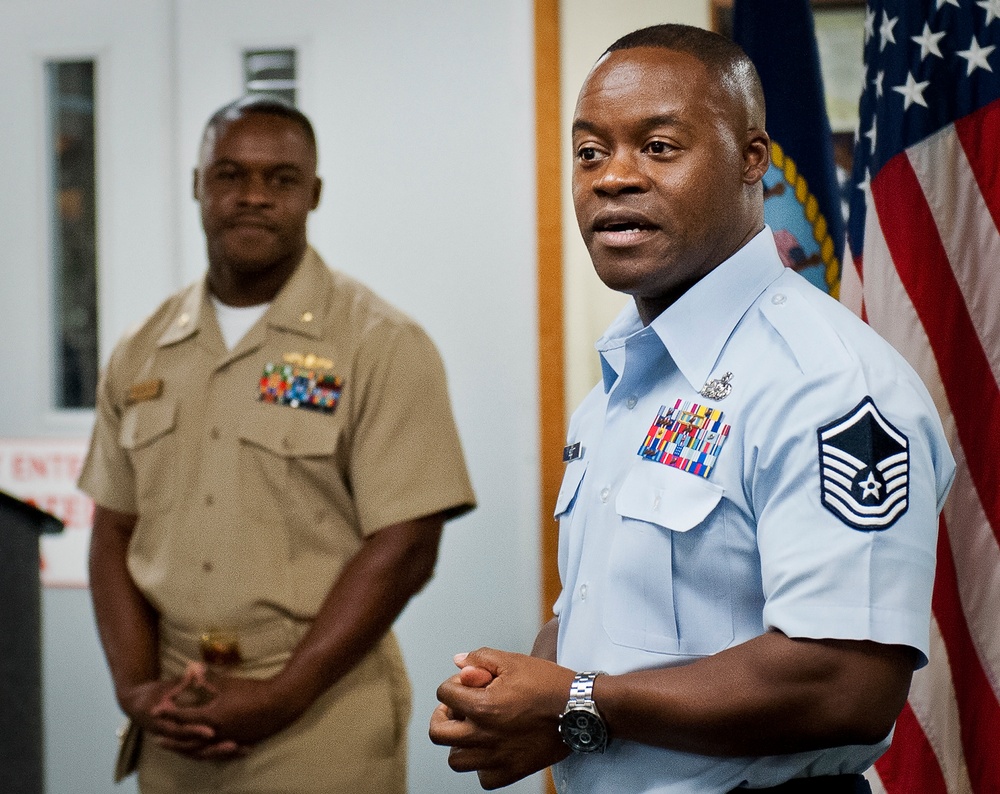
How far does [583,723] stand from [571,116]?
175 centimetres

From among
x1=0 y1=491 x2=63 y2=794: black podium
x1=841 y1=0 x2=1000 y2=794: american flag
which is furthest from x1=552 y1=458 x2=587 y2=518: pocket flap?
x1=0 y1=491 x2=63 y2=794: black podium

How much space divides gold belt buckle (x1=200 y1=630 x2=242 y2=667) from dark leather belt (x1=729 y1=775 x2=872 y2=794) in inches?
42.9

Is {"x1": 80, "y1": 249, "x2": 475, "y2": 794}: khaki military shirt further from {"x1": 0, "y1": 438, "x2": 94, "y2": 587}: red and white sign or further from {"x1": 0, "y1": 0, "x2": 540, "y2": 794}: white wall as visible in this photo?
{"x1": 0, "y1": 438, "x2": 94, "y2": 587}: red and white sign

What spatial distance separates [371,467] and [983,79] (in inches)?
43.2

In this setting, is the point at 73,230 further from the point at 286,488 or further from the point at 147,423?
the point at 286,488

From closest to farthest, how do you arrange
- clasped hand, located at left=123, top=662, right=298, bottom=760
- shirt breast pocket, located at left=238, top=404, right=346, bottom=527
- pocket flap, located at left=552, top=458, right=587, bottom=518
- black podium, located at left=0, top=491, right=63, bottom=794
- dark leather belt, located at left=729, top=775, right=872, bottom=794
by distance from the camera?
dark leather belt, located at left=729, top=775, right=872, bottom=794 < pocket flap, located at left=552, top=458, right=587, bottom=518 < black podium, located at left=0, top=491, right=63, bottom=794 < clasped hand, located at left=123, top=662, right=298, bottom=760 < shirt breast pocket, located at left=238, top=404, right=346, bottom=527

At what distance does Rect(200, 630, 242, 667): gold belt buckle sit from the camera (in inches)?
70.9

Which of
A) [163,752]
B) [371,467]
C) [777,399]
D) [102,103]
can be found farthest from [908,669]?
[102,103]

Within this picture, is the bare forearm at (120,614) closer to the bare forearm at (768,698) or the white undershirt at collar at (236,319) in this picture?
the white undershirt at collar at (236,319)

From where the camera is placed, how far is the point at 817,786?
0.94 m

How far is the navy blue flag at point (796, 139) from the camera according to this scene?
72.0 inches

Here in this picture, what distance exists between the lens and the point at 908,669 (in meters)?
0.85

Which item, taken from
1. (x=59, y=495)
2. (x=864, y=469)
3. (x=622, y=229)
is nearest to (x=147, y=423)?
(x=59, y=495)

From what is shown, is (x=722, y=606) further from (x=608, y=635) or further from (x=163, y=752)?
(x=163, y=752)
